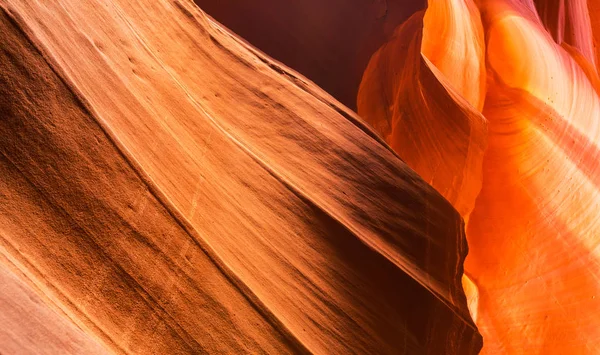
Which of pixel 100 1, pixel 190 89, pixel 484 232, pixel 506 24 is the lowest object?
pixel 484 232

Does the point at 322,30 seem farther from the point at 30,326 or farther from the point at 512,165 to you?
the point at 30,326

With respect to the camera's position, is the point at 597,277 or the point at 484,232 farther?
the point at 484,232

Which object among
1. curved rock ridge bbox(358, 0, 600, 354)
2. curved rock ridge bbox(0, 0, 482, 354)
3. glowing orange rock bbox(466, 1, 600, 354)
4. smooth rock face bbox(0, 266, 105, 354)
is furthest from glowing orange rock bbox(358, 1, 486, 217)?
smooth rock face bbox(0, 266, 105, 354)

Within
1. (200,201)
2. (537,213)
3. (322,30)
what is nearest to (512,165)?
(537,213)

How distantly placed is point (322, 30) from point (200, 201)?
1.62 meters

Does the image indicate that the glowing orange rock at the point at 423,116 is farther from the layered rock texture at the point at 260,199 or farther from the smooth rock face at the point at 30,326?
the smooth rock face at the point at 30,326

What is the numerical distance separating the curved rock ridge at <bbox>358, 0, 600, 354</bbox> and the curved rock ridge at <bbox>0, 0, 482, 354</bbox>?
0.91 metres

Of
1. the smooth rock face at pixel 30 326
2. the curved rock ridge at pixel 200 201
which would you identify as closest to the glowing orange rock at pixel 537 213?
the curved rock ridge at pixel 200 201

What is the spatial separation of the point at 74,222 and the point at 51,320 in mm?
241

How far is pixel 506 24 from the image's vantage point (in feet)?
12.0

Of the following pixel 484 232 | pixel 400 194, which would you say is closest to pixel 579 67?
pixel 484 232

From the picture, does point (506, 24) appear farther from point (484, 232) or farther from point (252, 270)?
point (252, 270)

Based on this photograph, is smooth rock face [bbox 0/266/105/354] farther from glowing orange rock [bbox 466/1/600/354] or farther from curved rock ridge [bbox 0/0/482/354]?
glowing orange rock [bbox 466/1/600/354]

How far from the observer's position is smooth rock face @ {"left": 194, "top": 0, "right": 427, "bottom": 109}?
8.38ft
